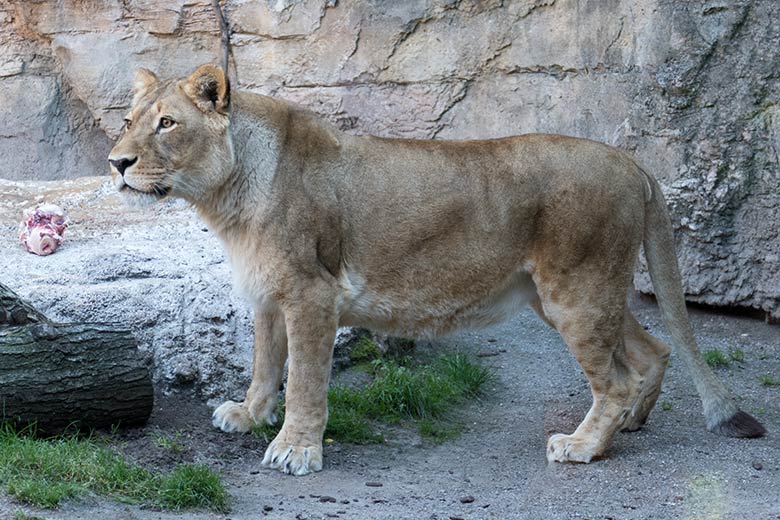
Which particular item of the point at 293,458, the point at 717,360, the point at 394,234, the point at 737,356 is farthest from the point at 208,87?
the point at 737,356

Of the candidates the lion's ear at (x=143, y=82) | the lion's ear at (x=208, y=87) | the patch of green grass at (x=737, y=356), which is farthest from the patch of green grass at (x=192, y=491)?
the patch of green grass at (x=737, y=356)

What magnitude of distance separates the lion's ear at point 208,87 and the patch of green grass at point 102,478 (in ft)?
5.91

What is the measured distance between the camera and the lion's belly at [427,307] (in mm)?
5891

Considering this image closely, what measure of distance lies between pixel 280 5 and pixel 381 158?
157 inches

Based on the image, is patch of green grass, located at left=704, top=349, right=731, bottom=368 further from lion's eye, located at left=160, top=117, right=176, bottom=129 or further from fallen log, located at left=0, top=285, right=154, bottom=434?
lion's eye, located at left=160, top=117, right=176, bottom=129

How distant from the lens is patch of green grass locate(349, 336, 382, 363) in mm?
7324

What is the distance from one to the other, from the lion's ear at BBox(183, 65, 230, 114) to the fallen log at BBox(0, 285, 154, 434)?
1.27 meters

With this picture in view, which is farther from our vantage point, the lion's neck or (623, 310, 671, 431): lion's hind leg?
(623, 310, 671, 431): lion's hind leg

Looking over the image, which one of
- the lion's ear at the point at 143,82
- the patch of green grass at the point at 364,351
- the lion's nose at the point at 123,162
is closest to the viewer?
the lion's nose at the point at 123,162

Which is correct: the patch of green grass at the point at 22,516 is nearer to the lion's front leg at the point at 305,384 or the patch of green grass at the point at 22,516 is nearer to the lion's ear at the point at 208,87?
the lion's front leg at the point at 305,384

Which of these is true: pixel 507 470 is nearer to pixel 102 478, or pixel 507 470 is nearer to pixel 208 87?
pixel 102 478

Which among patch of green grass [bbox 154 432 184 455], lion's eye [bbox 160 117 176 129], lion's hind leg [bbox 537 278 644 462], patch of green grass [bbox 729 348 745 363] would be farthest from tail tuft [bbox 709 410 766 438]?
lion's eye [bbox 160 117 176 129]

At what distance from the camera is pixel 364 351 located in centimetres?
736

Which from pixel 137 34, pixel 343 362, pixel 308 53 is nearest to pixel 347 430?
pixel 343 362
